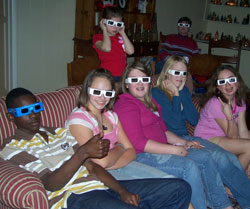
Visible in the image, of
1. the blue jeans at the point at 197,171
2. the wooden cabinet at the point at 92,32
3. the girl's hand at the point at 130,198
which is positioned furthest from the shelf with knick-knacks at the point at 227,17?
the girl's hand at the point at 130,198

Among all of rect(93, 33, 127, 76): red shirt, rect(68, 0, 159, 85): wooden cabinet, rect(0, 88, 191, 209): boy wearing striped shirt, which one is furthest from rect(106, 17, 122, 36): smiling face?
rect(0, 88, 191, 209): boy wearing striped shirt

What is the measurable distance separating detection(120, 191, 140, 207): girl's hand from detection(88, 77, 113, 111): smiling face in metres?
0.57

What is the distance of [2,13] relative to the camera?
409cm

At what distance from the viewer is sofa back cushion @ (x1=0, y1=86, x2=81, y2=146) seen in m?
1.89

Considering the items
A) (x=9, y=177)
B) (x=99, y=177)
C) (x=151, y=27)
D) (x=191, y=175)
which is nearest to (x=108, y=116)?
(x=99, y=177)

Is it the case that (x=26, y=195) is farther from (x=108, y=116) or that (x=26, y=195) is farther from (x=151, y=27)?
(x=151, y=27)

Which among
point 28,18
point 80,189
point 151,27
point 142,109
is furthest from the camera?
point 151,27

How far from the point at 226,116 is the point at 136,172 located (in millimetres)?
1004

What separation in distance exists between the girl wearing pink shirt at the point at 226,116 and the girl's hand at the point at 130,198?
116cm

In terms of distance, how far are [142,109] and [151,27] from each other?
3.53 meters

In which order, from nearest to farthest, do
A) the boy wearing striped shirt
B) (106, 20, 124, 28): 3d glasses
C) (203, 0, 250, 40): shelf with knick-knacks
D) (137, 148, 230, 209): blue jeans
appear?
the boy wearing striped shirt
(137, 148, 230, 209): blue jeans
(106, 20, 124, 28): 3d glasses
(203, 0, 250, 40): shelf with knick-knacks

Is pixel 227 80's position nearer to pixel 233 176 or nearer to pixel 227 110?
→ pixel 227 110

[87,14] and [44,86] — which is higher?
[87,14]

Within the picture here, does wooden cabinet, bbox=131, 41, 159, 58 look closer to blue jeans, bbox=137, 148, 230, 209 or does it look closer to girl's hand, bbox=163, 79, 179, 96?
girl's hand, bbox=163, 79, 179, 96
